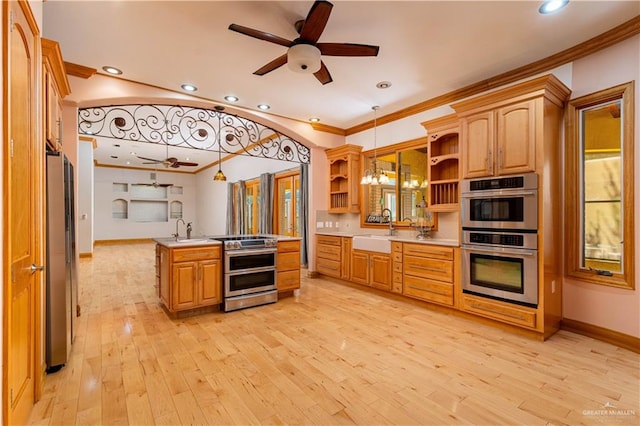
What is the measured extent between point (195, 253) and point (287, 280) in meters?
1.43

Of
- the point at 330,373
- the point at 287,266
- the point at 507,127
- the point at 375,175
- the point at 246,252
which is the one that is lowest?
the point at 330,373

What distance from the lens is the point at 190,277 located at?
3.66 meters

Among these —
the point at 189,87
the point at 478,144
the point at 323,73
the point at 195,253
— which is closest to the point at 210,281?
the point at 195,253

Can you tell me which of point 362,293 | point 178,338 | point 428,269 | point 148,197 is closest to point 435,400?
point 428,269

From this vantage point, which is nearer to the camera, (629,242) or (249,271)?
(629,242)

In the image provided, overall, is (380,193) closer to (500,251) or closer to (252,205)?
(500,251)

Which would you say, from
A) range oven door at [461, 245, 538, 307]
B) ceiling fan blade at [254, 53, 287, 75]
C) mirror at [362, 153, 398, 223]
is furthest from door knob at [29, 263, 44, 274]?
mirror at [362, 153, 398, 223]

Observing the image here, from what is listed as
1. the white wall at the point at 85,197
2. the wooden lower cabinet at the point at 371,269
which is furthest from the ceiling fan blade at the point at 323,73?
the white wall at the point at 85,197

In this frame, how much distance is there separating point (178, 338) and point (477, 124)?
405 centimetres

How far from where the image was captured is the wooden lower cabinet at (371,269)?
4.54m

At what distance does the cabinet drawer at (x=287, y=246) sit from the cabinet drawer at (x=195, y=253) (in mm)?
969

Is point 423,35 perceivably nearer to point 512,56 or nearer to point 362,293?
point 512,56

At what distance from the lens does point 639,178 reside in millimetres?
2803

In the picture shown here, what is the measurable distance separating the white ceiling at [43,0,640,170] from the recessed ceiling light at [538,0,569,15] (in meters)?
0.05
